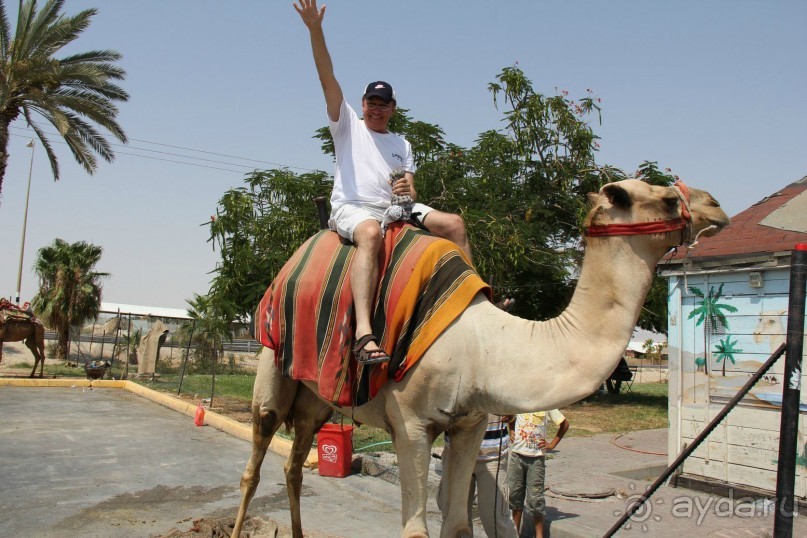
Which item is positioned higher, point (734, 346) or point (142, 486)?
point (734, 346)

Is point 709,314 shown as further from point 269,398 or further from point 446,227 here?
point 269,398

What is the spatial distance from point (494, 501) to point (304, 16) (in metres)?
3.78

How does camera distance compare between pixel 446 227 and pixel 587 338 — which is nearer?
pixel 587 338

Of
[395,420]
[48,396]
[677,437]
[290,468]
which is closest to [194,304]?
[48,396]

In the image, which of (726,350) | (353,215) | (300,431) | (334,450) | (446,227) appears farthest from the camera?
(726,350)

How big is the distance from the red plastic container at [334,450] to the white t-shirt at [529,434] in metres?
2.80

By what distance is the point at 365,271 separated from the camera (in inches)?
152

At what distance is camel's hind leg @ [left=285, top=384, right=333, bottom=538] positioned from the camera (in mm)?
5273

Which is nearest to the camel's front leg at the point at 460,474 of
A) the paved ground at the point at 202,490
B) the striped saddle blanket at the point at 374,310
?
the striped saddle blanket at the point at 374,310

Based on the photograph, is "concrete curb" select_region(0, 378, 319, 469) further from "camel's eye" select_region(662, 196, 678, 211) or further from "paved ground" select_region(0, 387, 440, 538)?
"camel's eye" select_region(662, 196, 678, 211)

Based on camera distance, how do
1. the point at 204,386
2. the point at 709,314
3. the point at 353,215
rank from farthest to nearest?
the point at 204,386 < the point at 709,314 < the point at 353,215

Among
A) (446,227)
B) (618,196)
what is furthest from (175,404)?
(618,196)

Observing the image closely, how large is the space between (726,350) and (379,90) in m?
7.14

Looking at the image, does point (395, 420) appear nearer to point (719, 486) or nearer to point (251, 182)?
point (719, 486)
